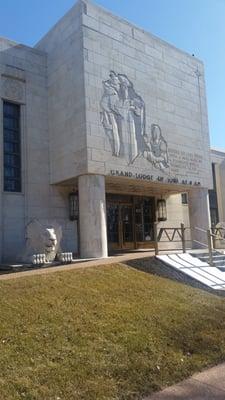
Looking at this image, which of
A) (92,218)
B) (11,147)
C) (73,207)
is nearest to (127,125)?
(73,207)

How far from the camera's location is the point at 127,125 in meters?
16.2

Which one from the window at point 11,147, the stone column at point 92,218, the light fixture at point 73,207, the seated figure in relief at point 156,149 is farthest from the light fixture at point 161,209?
the window at point 11,147

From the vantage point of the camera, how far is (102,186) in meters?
14.9

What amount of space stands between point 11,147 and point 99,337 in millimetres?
11322

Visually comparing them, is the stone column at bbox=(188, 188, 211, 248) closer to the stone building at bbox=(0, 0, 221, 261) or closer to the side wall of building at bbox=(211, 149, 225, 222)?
the stone building at bbox=(0, 0, 221, 261)

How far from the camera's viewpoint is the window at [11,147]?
15680 millimetres

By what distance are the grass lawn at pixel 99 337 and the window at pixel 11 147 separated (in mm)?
7102

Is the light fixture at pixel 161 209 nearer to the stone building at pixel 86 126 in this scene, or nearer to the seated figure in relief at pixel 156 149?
the stone building at pixel 86 126

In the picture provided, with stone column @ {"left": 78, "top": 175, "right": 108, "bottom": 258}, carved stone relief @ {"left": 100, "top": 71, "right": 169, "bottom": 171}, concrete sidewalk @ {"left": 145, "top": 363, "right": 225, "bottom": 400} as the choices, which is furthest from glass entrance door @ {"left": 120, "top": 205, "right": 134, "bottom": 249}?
concrete sidewalk @ {"left": 145, "top": 363, "right": 225, "bottom": 400}

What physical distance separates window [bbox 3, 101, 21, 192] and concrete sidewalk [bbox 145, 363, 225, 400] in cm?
1175

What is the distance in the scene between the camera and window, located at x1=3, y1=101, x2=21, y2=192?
51.4 feet

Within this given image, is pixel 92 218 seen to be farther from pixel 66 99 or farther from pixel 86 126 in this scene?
pixel 66 99

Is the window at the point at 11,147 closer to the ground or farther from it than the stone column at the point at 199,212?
farther from it

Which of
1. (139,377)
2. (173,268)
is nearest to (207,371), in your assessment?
(139,377)
